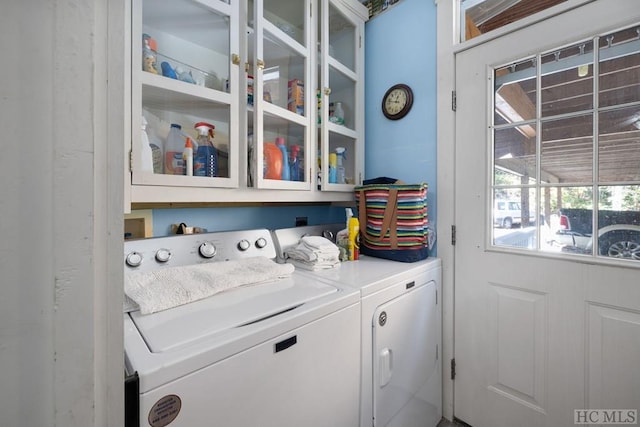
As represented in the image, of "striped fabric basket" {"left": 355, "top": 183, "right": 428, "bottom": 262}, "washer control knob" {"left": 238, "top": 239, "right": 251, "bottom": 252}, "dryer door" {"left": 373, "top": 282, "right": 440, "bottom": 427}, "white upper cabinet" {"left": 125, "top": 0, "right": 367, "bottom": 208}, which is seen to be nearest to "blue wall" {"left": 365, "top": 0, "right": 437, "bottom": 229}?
"striped fabric basket" {"left": 355, "top": 183, "right": 428, "bottom": 262}

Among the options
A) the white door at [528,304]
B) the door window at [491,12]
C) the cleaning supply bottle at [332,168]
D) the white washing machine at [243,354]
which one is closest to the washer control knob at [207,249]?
the white washing machine at [243,354]

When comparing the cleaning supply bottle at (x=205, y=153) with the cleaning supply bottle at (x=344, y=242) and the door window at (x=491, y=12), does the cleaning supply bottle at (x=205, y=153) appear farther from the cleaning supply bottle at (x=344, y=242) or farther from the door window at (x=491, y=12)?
the door window at (x=491, y=12)

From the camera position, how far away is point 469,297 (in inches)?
62.2

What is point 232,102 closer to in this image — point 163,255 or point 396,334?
point 163,255

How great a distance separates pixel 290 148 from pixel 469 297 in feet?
4.32

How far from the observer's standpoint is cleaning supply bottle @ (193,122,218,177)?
4.01 ft

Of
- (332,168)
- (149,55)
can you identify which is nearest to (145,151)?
(149,55)

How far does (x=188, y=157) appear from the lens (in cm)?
119

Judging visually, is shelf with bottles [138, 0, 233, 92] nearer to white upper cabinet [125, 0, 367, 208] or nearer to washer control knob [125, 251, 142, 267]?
white upper cabinet [125, 0, 367, 208]

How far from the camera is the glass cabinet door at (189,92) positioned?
107 cm

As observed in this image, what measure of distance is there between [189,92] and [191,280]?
2.49ft

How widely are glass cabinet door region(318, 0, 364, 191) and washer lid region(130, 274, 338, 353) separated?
0.75 meters

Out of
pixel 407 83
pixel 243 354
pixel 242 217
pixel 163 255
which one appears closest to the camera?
pixel 243 354

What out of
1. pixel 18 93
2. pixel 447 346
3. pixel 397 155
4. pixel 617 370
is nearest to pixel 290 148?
pixel 397 155
